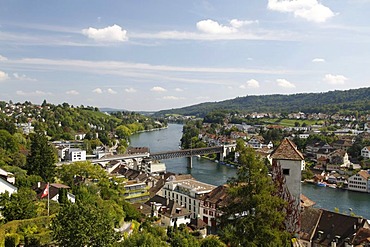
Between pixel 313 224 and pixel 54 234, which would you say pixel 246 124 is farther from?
pixel 54 234

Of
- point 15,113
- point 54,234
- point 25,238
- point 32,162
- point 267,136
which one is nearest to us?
point 54,234

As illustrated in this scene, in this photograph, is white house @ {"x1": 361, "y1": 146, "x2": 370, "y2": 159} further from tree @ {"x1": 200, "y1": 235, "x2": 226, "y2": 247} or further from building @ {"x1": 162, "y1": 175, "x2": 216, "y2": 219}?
tree @ {"x1": 200, "y1": 235, "x2": 226, "y2": 247}

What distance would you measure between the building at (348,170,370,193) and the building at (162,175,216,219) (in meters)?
18.5

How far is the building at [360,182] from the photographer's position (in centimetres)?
3828

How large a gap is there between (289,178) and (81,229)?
5744mm

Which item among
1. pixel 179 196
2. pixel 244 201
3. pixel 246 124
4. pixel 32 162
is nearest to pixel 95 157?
pixel 179 196

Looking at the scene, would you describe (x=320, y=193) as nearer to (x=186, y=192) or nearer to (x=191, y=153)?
(x=186, y=192)

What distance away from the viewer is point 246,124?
112 meters

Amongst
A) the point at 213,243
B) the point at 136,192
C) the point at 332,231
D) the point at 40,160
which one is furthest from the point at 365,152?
the point at 213,243

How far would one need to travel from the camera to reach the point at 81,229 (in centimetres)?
998

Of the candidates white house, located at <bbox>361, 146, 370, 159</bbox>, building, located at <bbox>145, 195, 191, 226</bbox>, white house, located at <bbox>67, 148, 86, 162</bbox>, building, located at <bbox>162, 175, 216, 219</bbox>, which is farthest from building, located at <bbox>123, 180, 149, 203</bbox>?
white house, located at <bbox>361, 146, 370, 159</bbox>

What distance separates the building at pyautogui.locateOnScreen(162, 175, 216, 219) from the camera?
26.7 m

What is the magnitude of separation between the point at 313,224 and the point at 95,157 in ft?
118

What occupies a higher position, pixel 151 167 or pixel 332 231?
pixel 332 231
